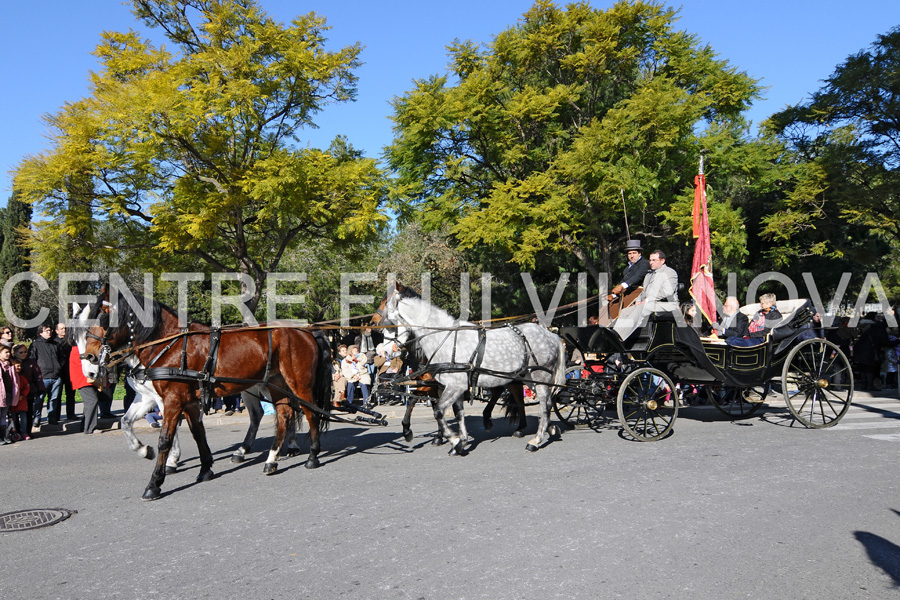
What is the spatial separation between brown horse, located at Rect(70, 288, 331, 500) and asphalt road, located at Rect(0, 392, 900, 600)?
23.0 inches

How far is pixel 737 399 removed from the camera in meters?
11.4

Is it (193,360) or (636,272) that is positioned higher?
(636,272)

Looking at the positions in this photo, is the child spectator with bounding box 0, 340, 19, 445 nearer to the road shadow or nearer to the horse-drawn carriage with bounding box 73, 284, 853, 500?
the horse-drawn carriage with bounding box 73, 284, 853, 500

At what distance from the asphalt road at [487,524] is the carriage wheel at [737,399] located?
1460 mm

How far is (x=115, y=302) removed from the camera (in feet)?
23.3

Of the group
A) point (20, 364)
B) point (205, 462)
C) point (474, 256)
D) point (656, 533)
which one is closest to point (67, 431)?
point (20, 364)

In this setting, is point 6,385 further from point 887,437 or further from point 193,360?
point 887,437

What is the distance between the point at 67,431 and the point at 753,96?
68.2 ft

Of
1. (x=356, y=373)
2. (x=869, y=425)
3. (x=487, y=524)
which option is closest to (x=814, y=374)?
(x=869, y=425)

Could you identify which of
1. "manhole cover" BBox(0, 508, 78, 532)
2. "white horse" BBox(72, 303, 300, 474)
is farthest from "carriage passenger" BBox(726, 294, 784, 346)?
"manhole cover" BBox(0, 508, 78, 532)

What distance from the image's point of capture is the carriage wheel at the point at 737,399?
10180 millimetres

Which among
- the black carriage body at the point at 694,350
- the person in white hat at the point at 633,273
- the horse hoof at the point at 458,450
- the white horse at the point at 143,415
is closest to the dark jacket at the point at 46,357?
the white horse at the point at 143,415

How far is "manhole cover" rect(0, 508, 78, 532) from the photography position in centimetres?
571

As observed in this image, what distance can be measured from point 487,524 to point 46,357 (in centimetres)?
A: 994
